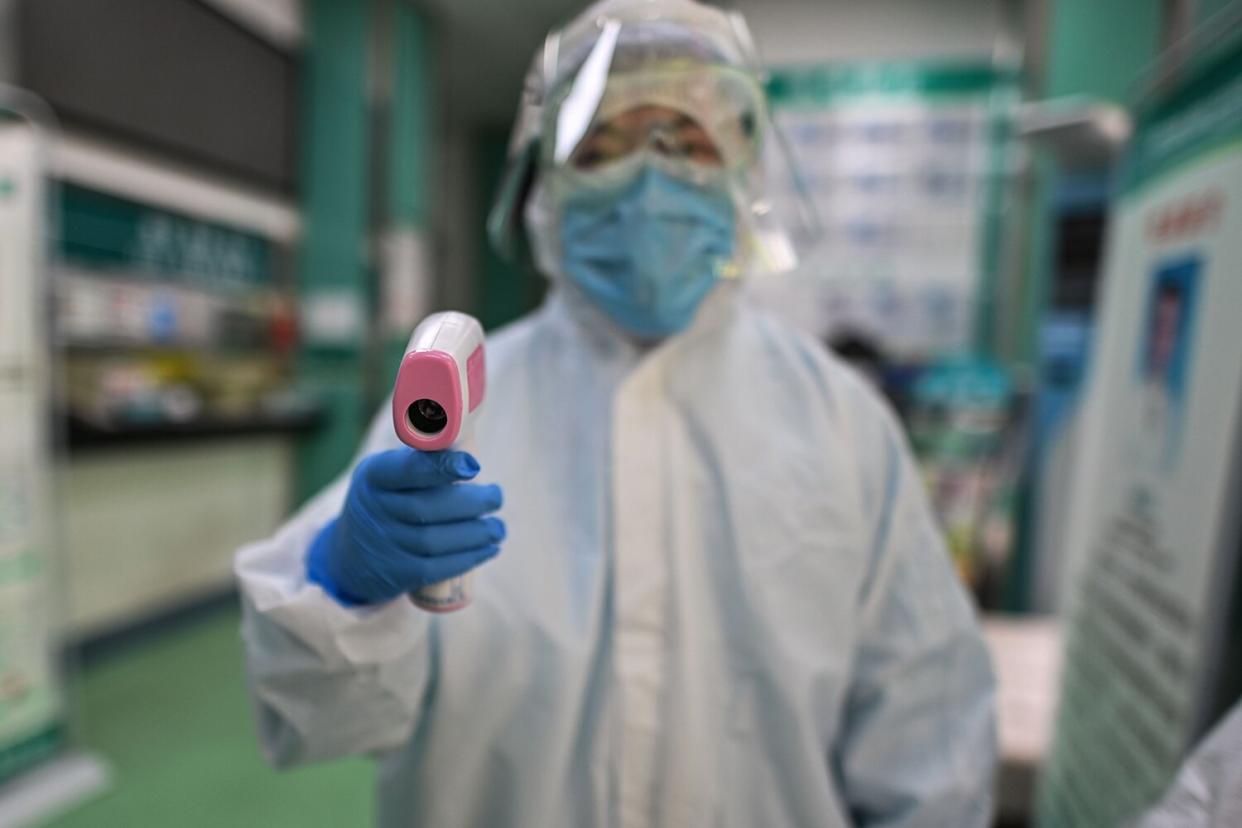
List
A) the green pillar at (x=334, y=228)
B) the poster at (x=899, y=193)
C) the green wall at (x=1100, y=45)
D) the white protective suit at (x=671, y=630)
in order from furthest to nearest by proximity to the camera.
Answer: the green pillar at (x=334, y=228) < the poster at (x=899, y=193) < the green wall at (x=1100, y=45) < the white protective suit at (x=671, y=630)

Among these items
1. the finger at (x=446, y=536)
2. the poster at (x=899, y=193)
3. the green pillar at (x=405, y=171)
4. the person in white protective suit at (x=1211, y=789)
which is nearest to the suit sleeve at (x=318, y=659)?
the finger at (x=446, y=536)

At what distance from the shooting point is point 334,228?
3604 millimetres

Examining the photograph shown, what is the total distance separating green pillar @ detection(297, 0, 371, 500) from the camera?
355 cm

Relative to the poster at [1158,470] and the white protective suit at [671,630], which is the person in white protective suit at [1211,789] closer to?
the white protective suit at [671,630]

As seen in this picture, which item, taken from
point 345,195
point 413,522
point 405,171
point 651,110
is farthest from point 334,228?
point 413,522

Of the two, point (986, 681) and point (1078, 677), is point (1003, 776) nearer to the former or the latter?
point (1078, 677)

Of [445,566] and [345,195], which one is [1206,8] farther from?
[345,195]

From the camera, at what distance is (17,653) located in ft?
6.00

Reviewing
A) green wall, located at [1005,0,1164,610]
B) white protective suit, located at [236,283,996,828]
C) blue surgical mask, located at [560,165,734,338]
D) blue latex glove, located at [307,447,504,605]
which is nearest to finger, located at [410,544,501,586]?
blue latex glove, located at [307,447,504,605]

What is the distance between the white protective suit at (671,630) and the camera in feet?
2.37

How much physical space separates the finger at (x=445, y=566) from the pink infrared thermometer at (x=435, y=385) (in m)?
0.12

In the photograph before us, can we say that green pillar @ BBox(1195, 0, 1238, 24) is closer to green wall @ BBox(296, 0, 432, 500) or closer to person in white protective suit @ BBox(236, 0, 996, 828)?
person in white protective suit @ BBox(236, 0, 996, 828)

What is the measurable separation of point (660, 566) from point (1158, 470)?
815 millimetres

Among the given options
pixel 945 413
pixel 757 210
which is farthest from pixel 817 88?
A: pixel 757 210
